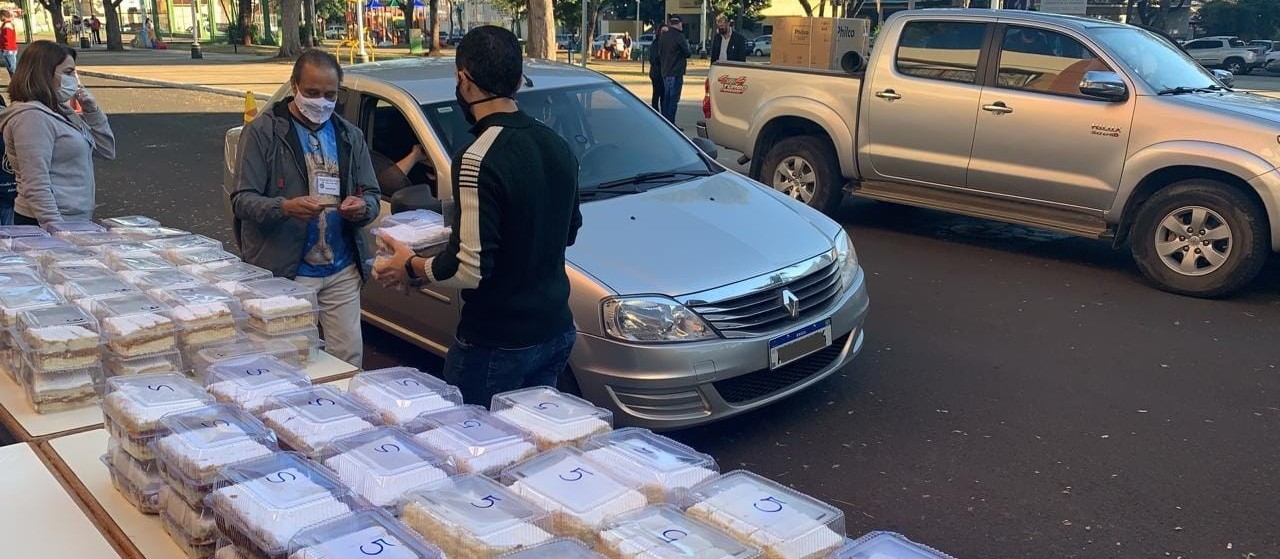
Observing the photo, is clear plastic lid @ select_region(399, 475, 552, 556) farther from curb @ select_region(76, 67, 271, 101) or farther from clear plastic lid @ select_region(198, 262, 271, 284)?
curb @ select_region(76, 67, 271, 101)

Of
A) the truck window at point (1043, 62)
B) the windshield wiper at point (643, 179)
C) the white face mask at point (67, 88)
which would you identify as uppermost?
the truck window at point (1043, 62)

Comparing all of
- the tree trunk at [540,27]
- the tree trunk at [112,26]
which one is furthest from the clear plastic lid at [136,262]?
the tree trunk at [112,26]

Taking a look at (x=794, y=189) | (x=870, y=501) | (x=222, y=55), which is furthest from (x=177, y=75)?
(x=870, y=501)

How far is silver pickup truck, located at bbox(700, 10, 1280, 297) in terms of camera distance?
709cm

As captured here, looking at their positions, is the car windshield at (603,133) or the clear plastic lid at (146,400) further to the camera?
the car windshield at (603,133)

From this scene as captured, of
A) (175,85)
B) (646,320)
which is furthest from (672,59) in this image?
(175,85)

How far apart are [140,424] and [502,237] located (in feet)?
3.44

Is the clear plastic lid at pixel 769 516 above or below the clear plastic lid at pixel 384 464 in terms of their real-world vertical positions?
above

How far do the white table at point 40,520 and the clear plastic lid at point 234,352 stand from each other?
52 cm

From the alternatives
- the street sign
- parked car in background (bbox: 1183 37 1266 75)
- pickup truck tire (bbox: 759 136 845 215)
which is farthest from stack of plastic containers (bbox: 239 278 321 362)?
parked car in background (bbox: 1183 37 1266 75)

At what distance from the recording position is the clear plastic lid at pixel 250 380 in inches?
97.3

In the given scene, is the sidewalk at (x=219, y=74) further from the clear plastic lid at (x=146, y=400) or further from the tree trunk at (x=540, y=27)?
the clear plastic lid at (x=146, y=400)

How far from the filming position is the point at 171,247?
12.9 ft

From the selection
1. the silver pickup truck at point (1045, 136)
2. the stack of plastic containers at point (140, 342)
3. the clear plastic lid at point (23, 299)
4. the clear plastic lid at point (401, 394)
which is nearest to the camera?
the clear plastic lid at point (401, 394)
